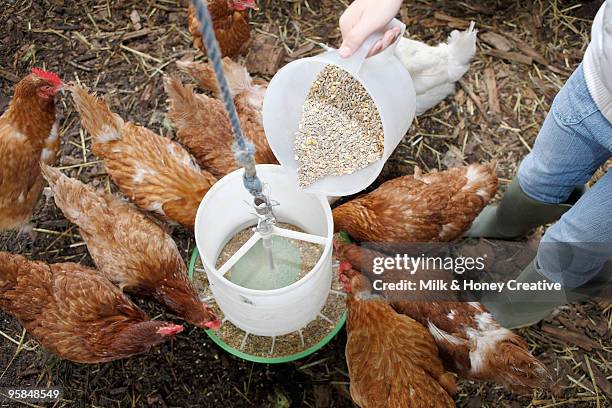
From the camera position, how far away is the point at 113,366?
7.29 ft

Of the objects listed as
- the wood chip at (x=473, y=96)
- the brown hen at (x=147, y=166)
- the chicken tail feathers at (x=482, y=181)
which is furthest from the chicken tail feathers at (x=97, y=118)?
the wood chip at (x=473, y=96)

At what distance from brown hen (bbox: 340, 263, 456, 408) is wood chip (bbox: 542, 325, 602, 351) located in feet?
2.02

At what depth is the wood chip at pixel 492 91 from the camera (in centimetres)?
275

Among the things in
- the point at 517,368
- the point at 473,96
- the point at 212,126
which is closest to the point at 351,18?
the point at 212,126

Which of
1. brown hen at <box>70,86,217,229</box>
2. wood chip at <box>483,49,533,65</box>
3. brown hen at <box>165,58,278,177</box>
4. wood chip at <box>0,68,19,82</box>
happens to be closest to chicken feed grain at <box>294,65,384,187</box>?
brown hen at <box>165,58,278,177</box>

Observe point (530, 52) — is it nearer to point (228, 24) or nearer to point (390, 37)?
point (228, 24)

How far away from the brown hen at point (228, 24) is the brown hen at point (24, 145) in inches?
27.7

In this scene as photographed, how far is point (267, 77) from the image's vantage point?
2.87 metres

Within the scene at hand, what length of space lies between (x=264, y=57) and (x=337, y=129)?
124 cm

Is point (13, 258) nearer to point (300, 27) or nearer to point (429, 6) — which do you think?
point (300, 27)

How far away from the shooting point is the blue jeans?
1.51 meters

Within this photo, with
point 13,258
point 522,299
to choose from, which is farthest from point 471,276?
Answer: point 13,258

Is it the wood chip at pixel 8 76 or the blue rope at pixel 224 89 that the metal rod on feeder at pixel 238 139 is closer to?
the blue rope at pixel 224 89

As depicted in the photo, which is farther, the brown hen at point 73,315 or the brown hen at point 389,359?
the brown hen at point 73,315
